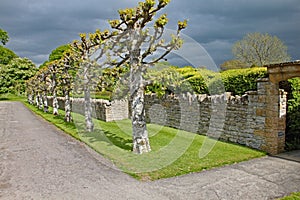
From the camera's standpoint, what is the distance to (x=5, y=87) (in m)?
49.4

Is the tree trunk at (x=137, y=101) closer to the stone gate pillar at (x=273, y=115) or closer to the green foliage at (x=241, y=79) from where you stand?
the stone gate pillar at (x=273, y=115)

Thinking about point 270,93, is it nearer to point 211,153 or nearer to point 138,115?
point 211,153

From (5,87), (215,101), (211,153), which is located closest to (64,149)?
(211,153)

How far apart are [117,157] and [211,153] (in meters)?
2.91

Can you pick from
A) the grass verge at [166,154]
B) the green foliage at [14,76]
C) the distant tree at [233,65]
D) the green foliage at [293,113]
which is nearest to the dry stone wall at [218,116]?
the grass verge at [166,154]

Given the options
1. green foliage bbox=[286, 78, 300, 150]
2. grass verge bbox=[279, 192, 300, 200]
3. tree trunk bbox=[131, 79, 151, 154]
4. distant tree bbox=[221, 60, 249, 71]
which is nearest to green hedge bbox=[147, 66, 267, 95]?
tree trunk bbox=[131, 79, 151, 154]

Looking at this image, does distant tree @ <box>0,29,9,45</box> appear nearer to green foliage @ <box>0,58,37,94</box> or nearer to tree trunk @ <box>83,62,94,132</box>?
green foliage @ <box>0,58,37,94</box>

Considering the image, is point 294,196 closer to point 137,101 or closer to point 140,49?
point 137,101

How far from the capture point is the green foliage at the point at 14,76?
49281 mm

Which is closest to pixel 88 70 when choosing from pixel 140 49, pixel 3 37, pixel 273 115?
pixel 140 49

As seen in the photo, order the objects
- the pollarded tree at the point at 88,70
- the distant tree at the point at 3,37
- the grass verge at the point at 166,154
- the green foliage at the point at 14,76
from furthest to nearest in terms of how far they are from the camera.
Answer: the distant tree at the point at 3,37
the green foliage at the point at 14,76
the pollarded tree at the point at 88,70
the grass verge at the point at 166,154

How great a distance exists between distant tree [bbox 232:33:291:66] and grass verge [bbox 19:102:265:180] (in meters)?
20.2

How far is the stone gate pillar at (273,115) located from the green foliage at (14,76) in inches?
1970

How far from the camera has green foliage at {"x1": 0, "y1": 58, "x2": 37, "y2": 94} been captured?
49281mm
